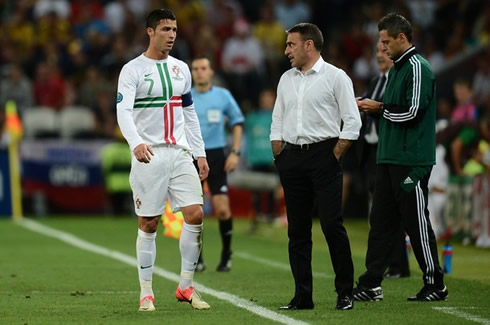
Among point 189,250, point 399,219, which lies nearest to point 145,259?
point 189,250

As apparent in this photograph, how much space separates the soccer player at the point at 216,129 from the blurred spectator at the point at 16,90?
11253 millimetres

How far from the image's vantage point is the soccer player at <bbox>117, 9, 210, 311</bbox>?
922cm

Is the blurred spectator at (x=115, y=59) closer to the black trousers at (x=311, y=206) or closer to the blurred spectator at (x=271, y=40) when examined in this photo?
the blurred spectator at (x=271, y=40)

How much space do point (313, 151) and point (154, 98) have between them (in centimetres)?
132

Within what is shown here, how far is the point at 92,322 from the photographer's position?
340 inches

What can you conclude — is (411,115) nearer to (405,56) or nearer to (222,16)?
(405,56)

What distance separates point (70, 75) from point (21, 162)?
3.17 meters

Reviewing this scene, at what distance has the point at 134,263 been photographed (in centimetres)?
1371

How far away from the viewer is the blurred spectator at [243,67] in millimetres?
25031

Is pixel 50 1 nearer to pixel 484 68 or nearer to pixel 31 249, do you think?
pixel 484 68

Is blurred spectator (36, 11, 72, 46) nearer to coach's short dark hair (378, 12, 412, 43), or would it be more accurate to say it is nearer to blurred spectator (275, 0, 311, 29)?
blurred spectator (275, 0, 311, 29)

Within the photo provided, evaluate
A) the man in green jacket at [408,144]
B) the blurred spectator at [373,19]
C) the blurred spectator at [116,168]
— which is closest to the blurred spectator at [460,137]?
the blurred spectator at [116,168]

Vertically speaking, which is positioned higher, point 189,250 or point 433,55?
point 433,55

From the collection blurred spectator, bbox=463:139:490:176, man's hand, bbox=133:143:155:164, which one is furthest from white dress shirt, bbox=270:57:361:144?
blurred spectator, bbox=463:139:490:176
